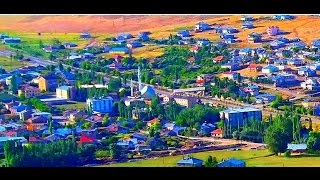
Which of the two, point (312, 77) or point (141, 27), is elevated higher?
point (141, 27)

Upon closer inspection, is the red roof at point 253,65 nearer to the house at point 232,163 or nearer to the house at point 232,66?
the house at point 232,66

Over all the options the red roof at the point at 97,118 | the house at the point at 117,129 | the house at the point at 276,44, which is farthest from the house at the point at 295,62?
the red roof at the point at 97,118

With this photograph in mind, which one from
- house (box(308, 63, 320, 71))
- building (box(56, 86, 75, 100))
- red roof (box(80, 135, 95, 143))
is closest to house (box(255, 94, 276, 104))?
house (box(308, 63, 320, 71))

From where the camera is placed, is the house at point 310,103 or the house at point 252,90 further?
the house at point 252,90

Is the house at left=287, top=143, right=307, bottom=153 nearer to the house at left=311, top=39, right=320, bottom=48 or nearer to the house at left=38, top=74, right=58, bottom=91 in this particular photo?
the house at left=311, top=39, right=320, bottom=48

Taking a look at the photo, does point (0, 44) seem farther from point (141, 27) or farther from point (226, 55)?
point (226, 55)

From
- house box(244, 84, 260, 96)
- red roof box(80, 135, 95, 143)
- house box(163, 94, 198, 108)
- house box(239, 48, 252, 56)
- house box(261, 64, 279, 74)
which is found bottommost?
red roof box(80, 135, 95, 143)
